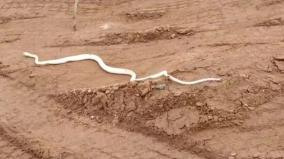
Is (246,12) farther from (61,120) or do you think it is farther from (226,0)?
(61,120)

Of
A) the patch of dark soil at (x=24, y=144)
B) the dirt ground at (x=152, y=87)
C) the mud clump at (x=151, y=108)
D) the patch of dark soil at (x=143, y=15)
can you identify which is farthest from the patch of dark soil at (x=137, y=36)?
the patch of dark soil at (x=24, y=144)

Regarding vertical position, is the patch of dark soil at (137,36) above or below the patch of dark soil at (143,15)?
below

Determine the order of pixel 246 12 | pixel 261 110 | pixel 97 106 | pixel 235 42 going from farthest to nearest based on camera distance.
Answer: pixel 246 12, pixel 235 42, pixel 97 106, pixel 261 110

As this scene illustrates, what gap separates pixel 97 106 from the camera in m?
4.39

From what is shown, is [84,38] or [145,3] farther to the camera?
[145,3]

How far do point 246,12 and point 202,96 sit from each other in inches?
55.1

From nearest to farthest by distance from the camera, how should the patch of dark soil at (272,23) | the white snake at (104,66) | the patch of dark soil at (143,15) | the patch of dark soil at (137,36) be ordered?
the white snake at (104,66) < the patch of dark soil at (272,23) < the patch of dark soil at (137,36) < the patch of dark soil at (143,15)

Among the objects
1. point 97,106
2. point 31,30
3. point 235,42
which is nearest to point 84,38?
point 31,30

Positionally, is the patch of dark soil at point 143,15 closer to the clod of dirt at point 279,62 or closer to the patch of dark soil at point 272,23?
the patch of dark soil at point 272,23

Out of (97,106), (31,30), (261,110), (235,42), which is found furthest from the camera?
(31,30)

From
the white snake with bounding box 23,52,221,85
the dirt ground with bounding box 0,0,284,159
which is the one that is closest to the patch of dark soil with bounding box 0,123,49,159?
the dirt ground with bounding box 0,0,284,159

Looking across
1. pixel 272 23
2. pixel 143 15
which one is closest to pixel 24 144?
pixel 143 15

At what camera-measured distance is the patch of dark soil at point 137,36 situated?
5121mm

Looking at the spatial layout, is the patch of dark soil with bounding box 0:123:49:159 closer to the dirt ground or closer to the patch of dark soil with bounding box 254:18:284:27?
the dirt ground
